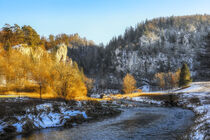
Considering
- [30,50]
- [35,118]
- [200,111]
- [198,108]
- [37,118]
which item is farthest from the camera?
[30,50]

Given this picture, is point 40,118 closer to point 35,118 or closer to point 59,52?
point 35,118

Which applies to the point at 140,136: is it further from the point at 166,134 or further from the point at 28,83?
the point at 28,83

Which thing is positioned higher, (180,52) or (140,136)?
(180,52)

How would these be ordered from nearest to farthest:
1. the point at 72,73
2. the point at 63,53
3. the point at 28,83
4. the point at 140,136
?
the point at 140,136
the point at 72,73
the point at 28,83
the point at 63,53

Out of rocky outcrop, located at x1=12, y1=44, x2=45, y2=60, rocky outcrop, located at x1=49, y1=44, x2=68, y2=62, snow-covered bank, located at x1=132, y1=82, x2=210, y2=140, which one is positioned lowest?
snow-covered bank, located at x1=132, y1=82, x2=210, y2=140

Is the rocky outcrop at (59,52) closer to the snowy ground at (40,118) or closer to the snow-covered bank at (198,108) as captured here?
the snow-covered bank at (198,108)

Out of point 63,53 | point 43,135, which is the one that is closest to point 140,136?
point 43,135

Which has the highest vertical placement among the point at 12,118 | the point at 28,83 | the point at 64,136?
the point at 28,83

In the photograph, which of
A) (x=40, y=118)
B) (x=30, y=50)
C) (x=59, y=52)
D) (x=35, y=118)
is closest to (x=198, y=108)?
(x=40, y=118)

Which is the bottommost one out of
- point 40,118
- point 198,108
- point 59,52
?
point 198,108

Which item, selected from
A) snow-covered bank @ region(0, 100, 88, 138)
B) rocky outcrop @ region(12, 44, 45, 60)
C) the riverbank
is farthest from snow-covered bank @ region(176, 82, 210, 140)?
rocky outcrop @ region(12, 44, 45, 60)

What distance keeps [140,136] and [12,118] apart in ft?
51.7

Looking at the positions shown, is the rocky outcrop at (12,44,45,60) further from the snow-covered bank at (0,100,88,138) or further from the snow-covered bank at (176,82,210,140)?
the snow-covered bank at (176,82,210,140)

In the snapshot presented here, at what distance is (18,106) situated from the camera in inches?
936
